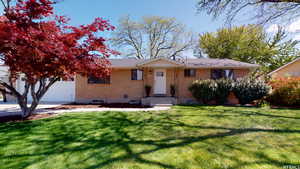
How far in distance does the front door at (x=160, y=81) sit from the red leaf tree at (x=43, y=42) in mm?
5638

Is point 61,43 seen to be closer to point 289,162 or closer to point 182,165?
point 182,165

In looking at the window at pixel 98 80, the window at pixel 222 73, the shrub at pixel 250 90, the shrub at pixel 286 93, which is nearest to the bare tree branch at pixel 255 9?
the shrub at pixel 250 90

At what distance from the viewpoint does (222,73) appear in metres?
10.0

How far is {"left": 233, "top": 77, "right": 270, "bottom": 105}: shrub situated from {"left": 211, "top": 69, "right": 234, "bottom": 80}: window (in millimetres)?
1332

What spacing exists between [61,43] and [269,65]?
2975cm

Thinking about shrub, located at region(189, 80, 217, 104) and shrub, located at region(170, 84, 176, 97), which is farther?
shrub, located at region(170, 84, 176, 97)

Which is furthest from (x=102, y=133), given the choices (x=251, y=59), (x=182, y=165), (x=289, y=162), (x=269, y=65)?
(x=269, y=65)

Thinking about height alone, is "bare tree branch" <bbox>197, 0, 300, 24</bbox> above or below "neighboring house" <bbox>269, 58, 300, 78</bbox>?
above

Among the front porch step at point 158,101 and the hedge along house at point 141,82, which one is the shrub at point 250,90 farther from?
the front porch step at point 158,101

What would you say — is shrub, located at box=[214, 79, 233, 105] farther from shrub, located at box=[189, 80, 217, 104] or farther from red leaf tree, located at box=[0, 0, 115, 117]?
red leaf tree, located at box=[0, 0, 115, 117]

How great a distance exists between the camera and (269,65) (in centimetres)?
2220

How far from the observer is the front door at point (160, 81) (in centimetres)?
1030

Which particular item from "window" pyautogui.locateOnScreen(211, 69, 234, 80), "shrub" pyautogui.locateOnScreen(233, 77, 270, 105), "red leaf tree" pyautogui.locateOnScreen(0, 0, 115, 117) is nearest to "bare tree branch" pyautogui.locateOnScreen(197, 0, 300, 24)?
"shrub" pyautogui.locateOnScreen(233, 77, 270, 105)

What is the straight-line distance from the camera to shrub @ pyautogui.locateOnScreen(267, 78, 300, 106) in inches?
307
